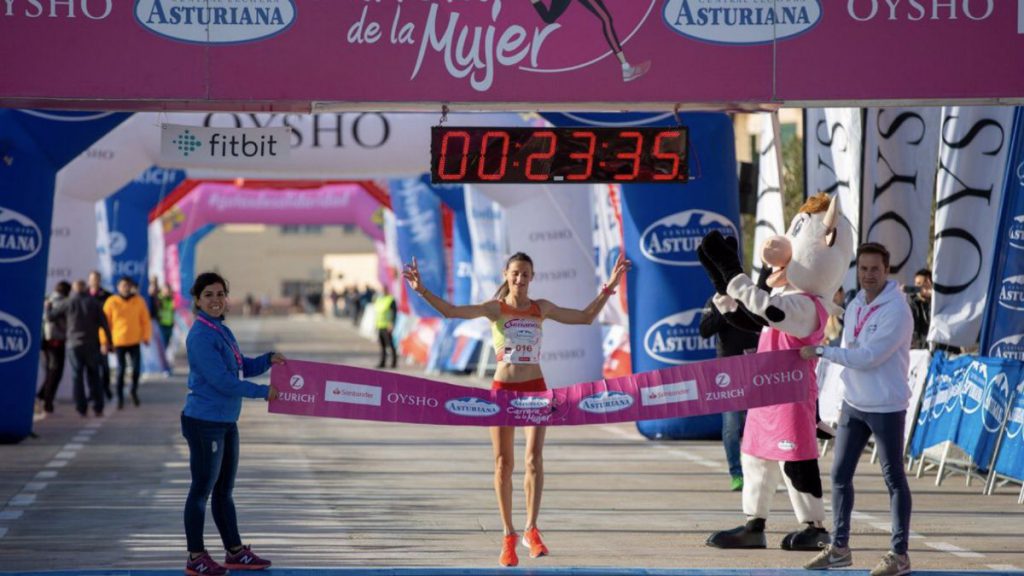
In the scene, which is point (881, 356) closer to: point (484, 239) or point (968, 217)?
point (968, 217)

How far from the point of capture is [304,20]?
1105 centimetres

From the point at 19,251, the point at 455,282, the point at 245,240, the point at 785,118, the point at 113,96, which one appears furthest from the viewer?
the point at 245,240

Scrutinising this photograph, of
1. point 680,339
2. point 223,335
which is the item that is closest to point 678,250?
point 680,339

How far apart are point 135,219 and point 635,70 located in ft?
74.5

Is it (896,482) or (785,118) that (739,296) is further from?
(785,118)

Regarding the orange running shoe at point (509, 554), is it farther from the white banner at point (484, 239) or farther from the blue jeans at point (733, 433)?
the white banner at point (484, 239)

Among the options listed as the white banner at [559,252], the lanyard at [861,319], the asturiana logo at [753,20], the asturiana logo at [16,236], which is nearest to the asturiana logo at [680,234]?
the white banner at [559,252]

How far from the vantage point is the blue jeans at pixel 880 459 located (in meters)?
9.54

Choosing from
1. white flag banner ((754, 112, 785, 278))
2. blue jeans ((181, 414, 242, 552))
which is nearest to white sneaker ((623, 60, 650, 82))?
blue jeans ((181, 414, 242, 552))

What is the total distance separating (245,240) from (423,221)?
91.7m

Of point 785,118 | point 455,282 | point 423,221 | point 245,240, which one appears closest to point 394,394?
point 455,282

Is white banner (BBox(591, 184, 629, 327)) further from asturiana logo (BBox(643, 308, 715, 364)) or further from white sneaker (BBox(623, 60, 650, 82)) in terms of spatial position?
white sneaker (BBox(623, 60, 650, 82))

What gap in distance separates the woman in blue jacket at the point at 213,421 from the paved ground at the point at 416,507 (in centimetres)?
32

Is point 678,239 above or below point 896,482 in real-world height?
above
